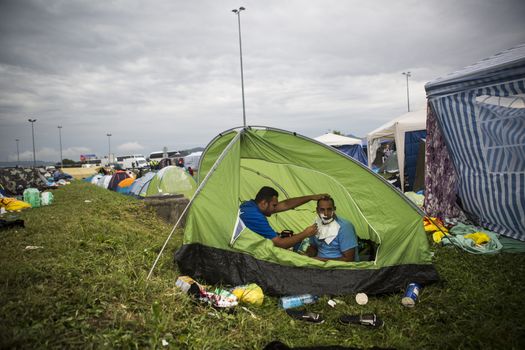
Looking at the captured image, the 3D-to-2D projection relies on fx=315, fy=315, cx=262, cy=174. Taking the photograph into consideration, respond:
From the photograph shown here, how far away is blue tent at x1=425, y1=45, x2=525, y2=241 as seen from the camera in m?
5.02

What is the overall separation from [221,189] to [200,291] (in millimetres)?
1235

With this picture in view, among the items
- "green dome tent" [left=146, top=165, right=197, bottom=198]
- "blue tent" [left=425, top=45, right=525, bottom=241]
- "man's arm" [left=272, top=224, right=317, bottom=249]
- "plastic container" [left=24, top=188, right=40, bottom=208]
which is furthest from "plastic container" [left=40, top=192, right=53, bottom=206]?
"blue tent" [left=425, top=45, right=525, bottom=241]

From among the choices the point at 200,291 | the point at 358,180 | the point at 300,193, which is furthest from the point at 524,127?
the point at 200,291

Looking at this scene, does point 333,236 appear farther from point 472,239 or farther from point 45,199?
point 45,199

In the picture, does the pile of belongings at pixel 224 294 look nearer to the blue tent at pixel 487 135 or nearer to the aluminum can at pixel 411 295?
the aluminum can at pixel 411 295

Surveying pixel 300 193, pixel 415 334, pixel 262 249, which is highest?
pixel 300 193

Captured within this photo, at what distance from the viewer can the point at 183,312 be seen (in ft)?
10.2

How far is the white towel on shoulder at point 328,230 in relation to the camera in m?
4.22

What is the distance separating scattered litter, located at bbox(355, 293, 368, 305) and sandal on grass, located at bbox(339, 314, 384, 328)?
0.98 feet

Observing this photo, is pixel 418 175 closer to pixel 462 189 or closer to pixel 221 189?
pixel 462 189

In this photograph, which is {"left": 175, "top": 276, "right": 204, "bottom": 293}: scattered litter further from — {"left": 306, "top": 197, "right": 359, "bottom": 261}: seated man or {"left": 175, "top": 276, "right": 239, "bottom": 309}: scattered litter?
{"left": 306, "top": 197, "right": 359, "bottom": 261}: seated man

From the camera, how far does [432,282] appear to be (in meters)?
3.75

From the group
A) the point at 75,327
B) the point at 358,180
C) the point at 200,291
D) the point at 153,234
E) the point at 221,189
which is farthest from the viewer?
the point at 153,234

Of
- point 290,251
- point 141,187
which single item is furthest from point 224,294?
point 141,187
